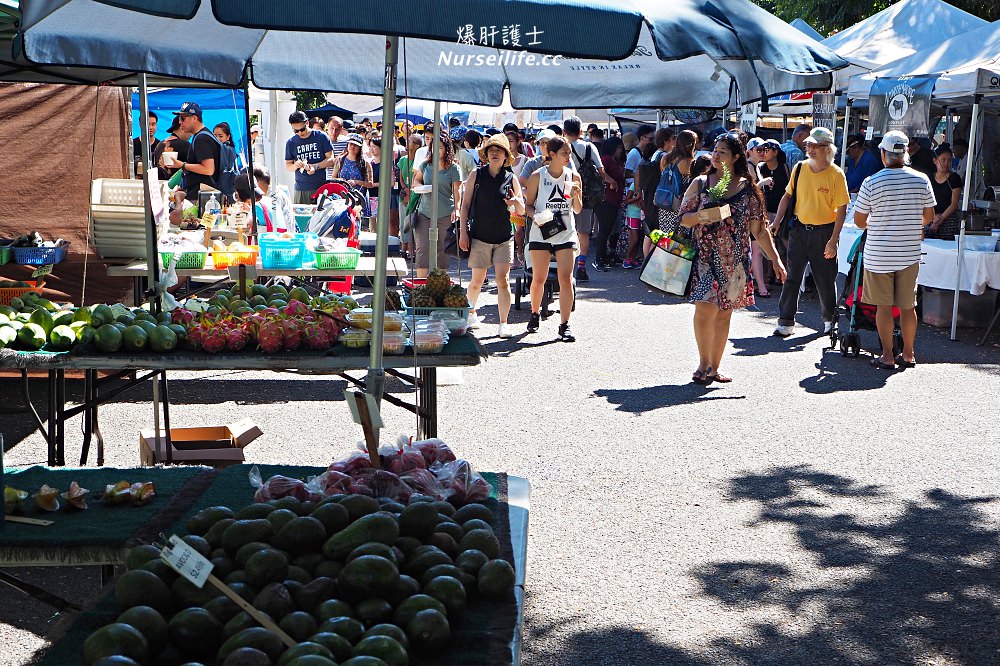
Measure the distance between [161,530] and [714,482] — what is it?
4023 mm

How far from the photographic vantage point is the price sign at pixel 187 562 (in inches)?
94.0

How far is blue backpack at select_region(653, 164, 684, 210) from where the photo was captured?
14.0 m

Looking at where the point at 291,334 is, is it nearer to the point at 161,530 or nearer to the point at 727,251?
the point at 161,530

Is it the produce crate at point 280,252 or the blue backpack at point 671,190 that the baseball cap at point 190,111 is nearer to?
the produce crate at point 280,252

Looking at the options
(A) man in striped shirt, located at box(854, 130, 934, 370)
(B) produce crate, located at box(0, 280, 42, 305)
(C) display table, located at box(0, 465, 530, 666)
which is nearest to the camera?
(C) display table, located at box(0, 465, 530, 666)

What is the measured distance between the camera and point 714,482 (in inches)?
257

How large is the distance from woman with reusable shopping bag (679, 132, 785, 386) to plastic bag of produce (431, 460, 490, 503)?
5242 mm

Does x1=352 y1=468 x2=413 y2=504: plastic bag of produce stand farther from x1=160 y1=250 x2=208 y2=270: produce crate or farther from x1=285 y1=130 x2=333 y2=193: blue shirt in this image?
x1=285 y1=130 x2=333 y2=193: blue shirt

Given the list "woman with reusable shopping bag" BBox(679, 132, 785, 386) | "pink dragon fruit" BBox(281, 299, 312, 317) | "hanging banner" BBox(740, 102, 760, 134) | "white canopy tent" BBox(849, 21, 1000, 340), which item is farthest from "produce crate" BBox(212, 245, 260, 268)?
"hanging banner" BBox(740, 102, 760, 134)

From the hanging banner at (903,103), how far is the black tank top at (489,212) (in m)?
4.86

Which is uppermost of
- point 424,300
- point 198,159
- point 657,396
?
point 198,159

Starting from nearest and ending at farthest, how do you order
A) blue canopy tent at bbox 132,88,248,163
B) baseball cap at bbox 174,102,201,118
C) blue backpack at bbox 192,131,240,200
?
1. baseball cap at bbox 174,102,201,118
2. blue backpack at bbox 192,131,240,200
3. blue canopy tent at bbox 132,88,248,163

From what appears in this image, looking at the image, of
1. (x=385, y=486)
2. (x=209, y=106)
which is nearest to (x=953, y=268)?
(x=385, y=486)

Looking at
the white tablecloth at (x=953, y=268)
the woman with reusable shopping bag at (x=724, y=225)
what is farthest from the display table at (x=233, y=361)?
the white tablecloth at (x=953, y=268)
